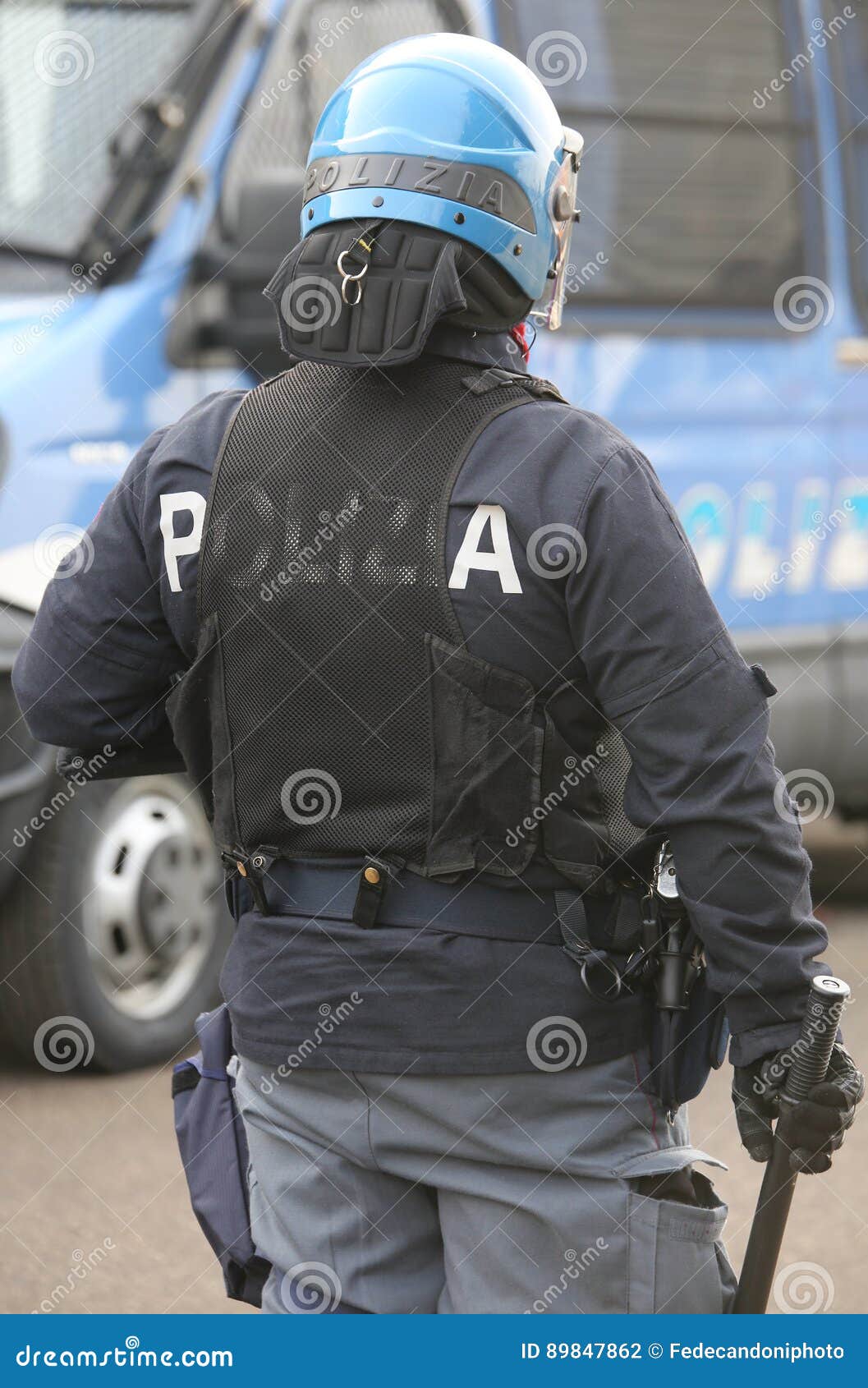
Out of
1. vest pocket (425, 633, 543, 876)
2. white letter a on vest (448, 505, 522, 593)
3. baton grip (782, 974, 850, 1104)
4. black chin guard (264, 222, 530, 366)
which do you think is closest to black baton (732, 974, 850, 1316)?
baton grip (782, 974, 850, 1104)

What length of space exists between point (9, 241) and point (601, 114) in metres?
2.01

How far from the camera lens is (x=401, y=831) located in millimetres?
2057

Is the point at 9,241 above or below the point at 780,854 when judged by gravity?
above

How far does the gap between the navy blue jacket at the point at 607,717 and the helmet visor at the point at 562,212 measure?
19cm

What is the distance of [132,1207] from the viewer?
4.15 meters

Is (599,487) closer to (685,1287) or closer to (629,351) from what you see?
(685,1287)

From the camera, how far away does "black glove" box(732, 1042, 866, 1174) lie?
2.01 metres

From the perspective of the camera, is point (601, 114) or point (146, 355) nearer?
point (146, 355)

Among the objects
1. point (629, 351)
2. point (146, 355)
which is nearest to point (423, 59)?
point (146, 355)

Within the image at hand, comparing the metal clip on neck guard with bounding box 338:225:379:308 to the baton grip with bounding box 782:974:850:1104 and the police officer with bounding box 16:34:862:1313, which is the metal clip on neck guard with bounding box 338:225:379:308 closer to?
the police officer with bounding box 16:34:862:1313

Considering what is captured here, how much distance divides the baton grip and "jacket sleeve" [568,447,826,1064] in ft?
0.07
